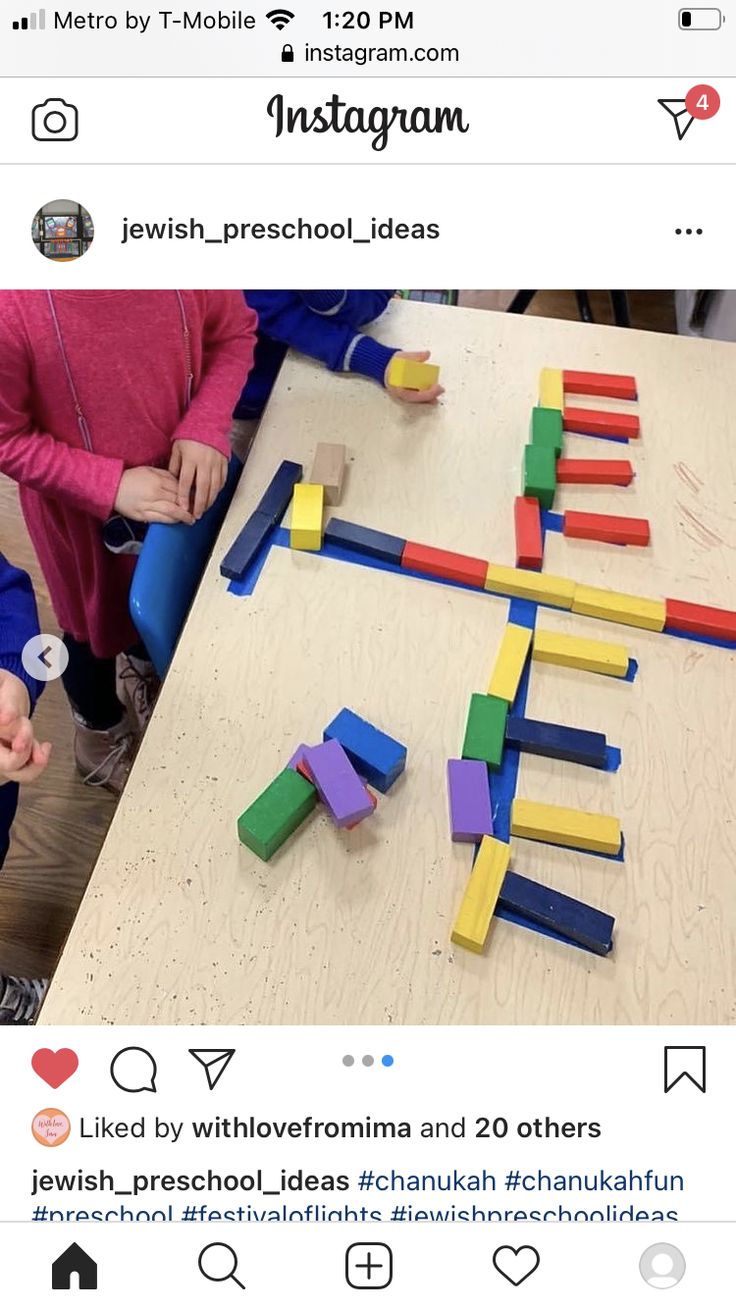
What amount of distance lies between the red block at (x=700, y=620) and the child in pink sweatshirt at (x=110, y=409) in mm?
511

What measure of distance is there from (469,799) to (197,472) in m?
0.49

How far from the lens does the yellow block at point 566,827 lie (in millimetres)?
817

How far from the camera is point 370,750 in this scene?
84 centimetres

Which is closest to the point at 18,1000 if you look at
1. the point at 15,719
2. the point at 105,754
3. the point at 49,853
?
the point at 49,853

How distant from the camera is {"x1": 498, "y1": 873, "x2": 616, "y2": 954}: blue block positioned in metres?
0.76
